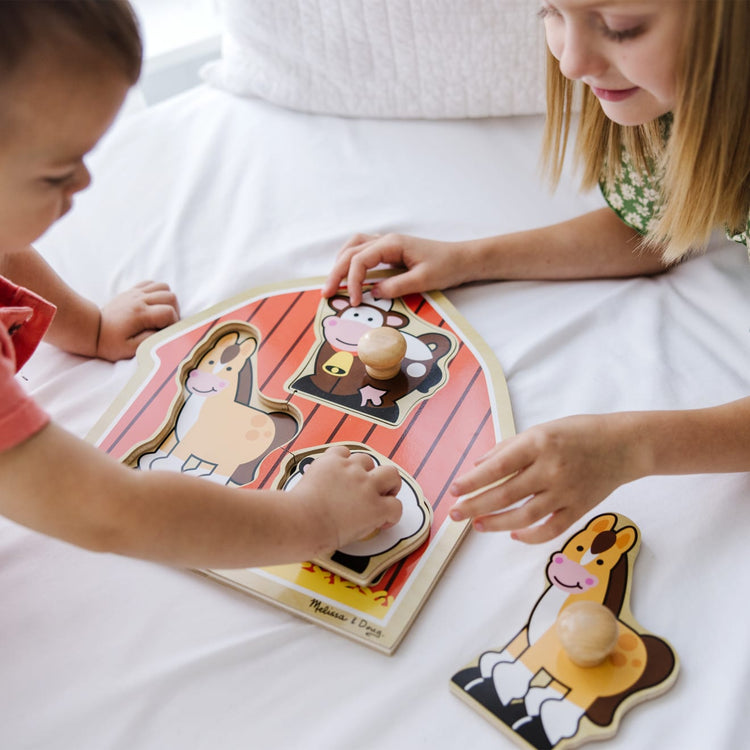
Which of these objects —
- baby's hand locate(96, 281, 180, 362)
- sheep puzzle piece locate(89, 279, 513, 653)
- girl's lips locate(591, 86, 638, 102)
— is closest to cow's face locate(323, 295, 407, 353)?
sheep puzzle piece locate(89, 279, 513, 653)

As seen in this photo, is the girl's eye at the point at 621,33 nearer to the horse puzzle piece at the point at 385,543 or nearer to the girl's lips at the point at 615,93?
the girl's lips at the point at 615,93

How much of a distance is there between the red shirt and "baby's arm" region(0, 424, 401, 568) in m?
0.01

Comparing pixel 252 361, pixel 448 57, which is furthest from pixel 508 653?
pixel 448 57

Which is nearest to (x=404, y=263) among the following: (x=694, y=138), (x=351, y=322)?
(x=351, y=322)

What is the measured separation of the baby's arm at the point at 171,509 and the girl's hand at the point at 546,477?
3.0 inches

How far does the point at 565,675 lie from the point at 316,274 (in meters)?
0.48

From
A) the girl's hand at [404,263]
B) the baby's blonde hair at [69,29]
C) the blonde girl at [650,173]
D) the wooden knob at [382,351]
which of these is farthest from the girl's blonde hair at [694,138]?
the baby's blonde hair at [69,29]

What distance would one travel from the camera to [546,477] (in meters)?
0.59

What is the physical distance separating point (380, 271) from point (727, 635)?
0.46 metres

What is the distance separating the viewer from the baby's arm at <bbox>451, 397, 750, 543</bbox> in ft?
1.93

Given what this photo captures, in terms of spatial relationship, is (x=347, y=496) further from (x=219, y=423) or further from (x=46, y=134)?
(x=46, y=134)

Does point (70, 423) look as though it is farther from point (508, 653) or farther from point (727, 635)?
point (727, 635)

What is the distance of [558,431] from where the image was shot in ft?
1.98

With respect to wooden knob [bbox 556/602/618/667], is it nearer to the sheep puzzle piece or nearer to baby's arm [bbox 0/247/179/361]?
the sheep puzzle piece
